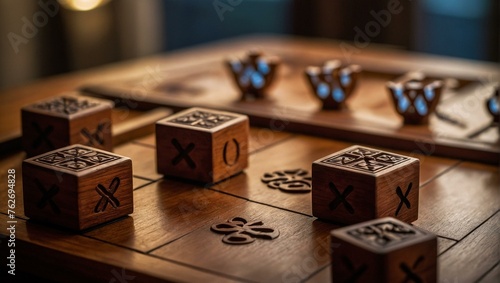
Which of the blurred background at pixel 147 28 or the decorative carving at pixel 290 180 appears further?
the blurred background at pixel 147 28

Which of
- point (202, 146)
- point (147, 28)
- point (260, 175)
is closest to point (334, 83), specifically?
point (260, 175)

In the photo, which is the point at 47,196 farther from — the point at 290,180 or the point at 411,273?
the point at 411,273

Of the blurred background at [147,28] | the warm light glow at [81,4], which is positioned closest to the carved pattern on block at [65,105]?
the blurred background at [147,28]

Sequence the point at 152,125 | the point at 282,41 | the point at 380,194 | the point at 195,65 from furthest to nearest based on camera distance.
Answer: the point at 282,41 → the point at 195,65 → the point at 152,125 → the point at 380,194

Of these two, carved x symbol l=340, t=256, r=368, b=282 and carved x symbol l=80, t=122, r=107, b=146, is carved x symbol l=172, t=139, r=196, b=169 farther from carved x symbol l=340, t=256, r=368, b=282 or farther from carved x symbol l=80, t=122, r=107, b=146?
carved x symbol l=340, t=256, r=368, b=282

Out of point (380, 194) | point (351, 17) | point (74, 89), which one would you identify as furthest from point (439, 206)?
point (351, 17)

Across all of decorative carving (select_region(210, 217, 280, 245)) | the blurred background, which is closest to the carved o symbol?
decorative carving (select_region(210, 217, 280, 245))

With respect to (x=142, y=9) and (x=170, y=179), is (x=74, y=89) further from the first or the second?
(x=142, y=9)

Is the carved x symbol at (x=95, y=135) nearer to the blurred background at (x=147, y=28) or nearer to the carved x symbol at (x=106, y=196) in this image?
the carved x symbol at (x=106, y=196)
